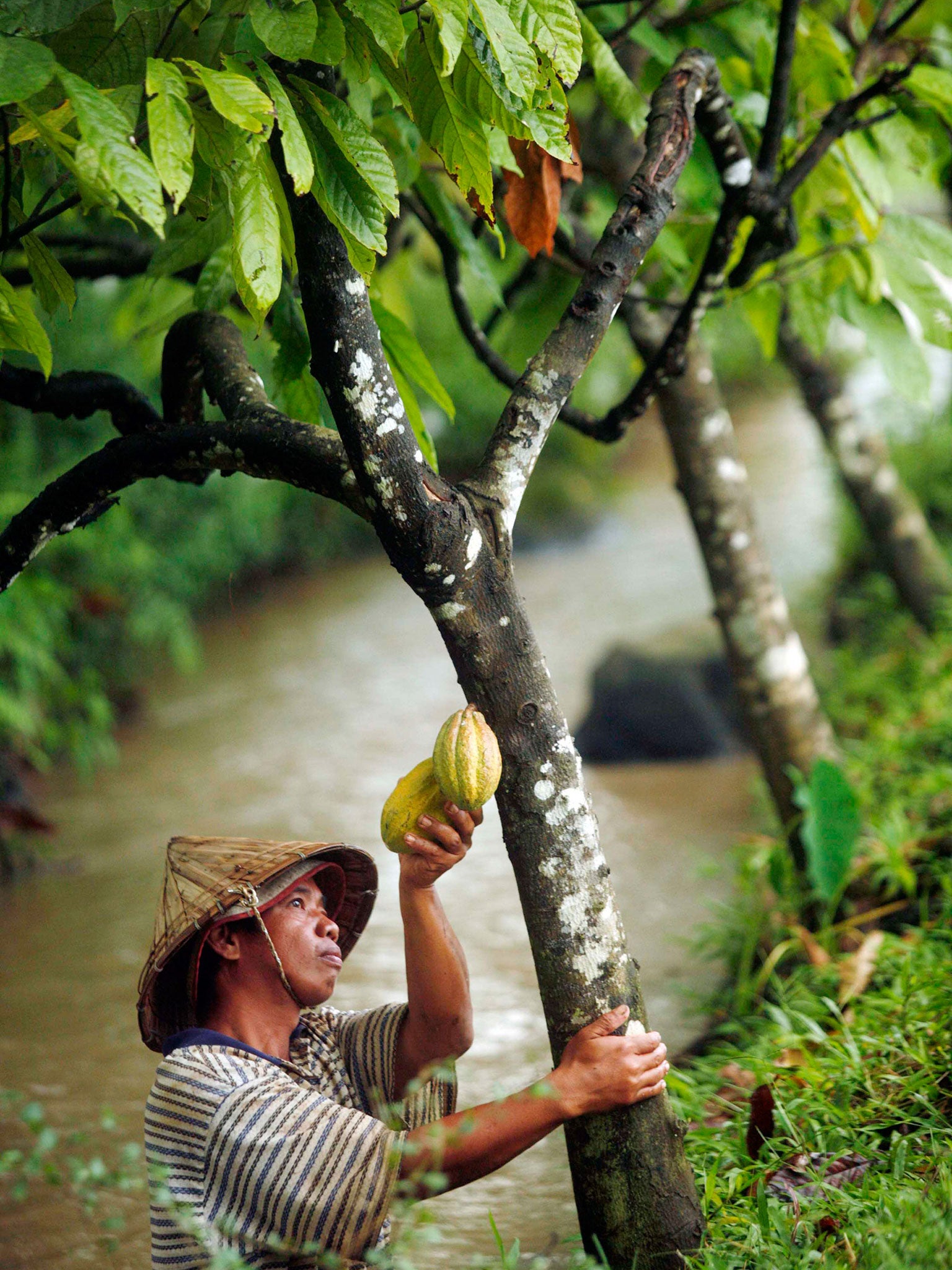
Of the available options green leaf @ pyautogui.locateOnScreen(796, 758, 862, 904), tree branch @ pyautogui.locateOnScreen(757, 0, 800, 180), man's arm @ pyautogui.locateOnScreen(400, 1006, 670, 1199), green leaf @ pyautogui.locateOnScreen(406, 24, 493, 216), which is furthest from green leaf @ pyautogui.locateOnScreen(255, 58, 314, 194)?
green leaf @ pyautogui.locateOnScreen(796, 758, 862, 904)

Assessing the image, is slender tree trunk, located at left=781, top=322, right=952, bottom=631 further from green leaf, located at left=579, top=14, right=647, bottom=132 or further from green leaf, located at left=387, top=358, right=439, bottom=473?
green leaf, located at left=387, top=358, right=439, bottom=473

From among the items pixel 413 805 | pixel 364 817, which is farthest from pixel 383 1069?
pixel 364 817

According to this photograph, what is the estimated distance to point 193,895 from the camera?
1613 millimetres

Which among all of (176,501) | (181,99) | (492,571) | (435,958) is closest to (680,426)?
(492,571)

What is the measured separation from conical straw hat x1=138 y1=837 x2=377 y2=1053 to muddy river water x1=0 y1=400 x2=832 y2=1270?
1.43 ft

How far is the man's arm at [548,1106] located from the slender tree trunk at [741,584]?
201 centimetres

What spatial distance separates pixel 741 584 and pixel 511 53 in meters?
2.26

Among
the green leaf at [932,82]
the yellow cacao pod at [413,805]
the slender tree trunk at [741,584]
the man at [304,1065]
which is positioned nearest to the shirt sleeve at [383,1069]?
the man at [304,1065]

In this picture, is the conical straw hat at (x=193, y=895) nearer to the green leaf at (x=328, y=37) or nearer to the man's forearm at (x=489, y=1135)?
the man's forearm at (x=489, y=1135)

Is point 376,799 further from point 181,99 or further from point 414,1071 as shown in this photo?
point 181,99

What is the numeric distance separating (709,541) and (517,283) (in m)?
0.98

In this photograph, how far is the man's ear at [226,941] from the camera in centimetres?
162

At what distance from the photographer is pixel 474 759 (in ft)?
4.79

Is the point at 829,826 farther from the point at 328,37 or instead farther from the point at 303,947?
the point at 328,37
